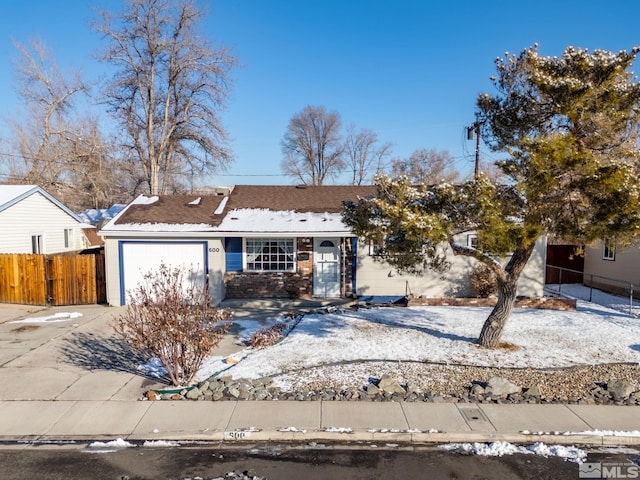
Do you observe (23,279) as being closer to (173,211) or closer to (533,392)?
(173,211)

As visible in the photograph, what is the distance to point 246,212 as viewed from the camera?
14.7m

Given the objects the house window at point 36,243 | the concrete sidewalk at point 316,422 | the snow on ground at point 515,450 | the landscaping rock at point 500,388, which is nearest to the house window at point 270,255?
the concrete sidewalk at point 316,422

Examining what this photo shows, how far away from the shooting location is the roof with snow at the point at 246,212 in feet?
43.6

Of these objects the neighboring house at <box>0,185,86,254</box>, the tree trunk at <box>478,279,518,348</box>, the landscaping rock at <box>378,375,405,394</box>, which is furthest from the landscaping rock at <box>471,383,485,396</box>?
the neighboring house at <box>0,185,86,254</box>

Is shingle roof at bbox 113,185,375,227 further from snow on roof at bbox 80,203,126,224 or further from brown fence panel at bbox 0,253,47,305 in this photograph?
snow on roof at bbox 80,203,126,224

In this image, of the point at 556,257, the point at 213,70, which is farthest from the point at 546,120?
the point at 213,70

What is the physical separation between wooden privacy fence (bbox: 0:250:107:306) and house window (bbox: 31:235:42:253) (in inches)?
167

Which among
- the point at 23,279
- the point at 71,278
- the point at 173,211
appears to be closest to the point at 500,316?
the point at 173,211

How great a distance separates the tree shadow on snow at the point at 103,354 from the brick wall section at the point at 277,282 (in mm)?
4815

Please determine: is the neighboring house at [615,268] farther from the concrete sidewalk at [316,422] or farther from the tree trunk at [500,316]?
the concrete sidewalk at [316,422]

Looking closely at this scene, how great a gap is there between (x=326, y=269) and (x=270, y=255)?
192 centimetres

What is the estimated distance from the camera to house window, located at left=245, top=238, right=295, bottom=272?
45.9 feet

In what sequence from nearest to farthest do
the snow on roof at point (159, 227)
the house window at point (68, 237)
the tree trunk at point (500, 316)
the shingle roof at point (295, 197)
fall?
1. the tree trunk at point (500, 316)
2. the snow on roof at point (159, 227)
3. the shingle roof at point (295, 197)
4. the house window at point (68, 237)

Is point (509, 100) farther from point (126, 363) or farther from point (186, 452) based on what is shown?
point (126, 363)
